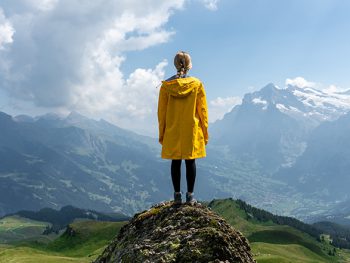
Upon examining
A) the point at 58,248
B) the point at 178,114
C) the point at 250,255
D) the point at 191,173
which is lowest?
the point at 58,248

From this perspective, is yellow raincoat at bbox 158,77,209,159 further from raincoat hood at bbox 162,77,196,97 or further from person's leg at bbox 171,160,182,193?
person's leg at bbox 171,160,182,193

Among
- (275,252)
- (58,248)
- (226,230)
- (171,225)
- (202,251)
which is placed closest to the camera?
(202,251)

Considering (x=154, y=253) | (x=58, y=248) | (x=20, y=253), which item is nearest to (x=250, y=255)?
(x=154, y=253)

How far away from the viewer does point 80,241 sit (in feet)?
579

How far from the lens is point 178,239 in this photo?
1192 centimetres

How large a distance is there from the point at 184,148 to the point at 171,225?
276 cm

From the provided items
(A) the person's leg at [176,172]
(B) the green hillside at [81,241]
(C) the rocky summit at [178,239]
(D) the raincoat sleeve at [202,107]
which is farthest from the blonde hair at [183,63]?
(B) the green hillside at [81,241]

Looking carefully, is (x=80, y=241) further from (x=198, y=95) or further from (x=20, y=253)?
(x=198, y=95)

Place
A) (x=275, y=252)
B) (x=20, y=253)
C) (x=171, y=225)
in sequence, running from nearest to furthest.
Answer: (x=171, y=225)
(x=20, y=253)
(x=275, y=252)

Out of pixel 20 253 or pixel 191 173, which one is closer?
pixel 191 173

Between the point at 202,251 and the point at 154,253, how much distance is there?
1470 millimetres

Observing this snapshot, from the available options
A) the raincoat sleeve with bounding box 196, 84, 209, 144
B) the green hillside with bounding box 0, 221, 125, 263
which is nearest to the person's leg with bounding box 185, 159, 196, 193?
the raincoat sleeve with bounding box 196, 84, 209, 144

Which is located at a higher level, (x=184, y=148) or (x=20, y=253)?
(x=184, y=148)

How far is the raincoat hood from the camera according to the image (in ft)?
48.0
